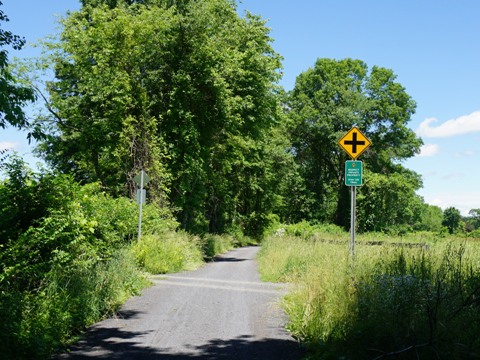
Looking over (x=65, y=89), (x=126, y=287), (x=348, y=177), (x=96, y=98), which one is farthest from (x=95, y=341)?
(x=65, y=89)

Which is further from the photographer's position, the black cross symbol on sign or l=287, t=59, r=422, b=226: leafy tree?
l=287, t=59, r=422, b=226: leafy tree

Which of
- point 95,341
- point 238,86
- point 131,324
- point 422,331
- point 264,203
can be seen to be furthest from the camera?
point 264,203

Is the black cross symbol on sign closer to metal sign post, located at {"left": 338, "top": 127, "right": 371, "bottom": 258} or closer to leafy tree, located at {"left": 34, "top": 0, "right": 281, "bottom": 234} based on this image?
metal sign post, located at {"left": 338, "top": 127, "right": 371, "bottom": 258}

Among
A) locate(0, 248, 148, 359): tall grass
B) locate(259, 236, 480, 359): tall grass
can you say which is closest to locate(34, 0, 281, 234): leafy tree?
locate(0, 248, 148, 359): tall grass

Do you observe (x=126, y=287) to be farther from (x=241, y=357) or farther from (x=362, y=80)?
(x=362, y=80)

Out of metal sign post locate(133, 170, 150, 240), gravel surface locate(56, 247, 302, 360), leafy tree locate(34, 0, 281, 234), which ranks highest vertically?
leafy tree locate(34, 0, 281, 234)

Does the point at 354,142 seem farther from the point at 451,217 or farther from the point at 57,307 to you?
the point at 451,217

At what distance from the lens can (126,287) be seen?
39.5ft

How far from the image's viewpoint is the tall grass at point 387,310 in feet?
18.2

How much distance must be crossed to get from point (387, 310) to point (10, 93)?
8247mm

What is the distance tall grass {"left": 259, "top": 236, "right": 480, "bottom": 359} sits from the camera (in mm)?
5557

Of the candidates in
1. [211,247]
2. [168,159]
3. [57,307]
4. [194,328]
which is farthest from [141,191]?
[211,247]

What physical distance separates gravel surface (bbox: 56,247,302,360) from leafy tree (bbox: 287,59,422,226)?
39.3 meters

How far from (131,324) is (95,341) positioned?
1309mm
